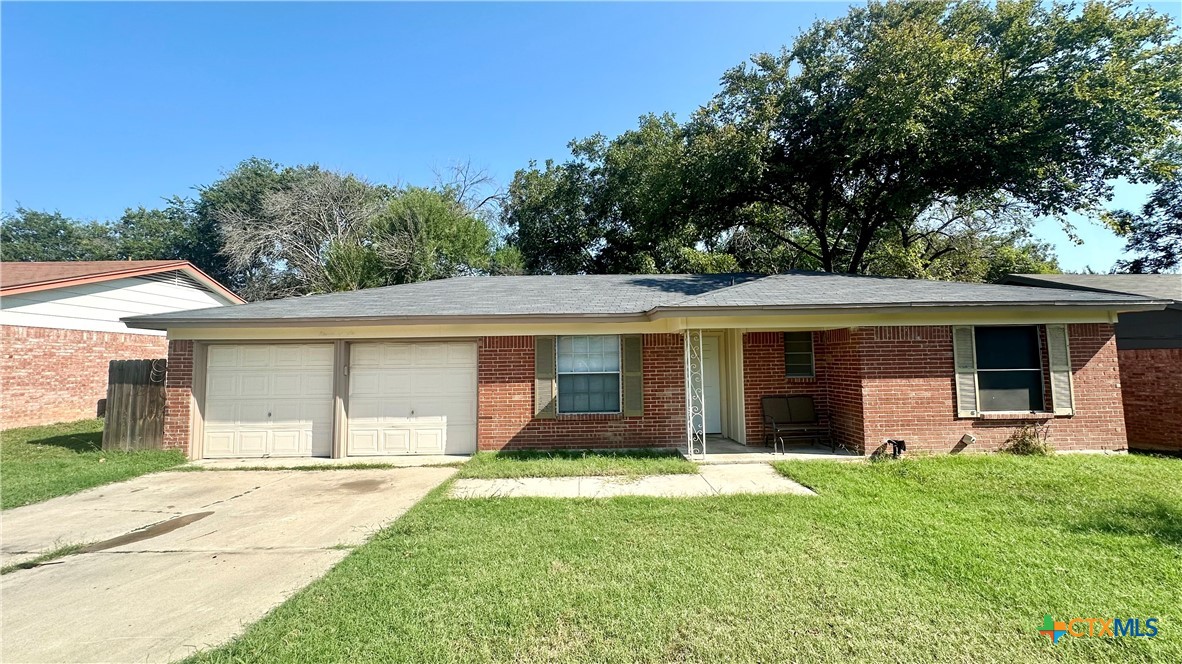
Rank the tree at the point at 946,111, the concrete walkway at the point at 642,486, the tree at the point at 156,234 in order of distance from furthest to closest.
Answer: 1. the tree at the point at 156,234
2. the tree at the point at 946,111
3. the concrete walkway at the point at 642,486

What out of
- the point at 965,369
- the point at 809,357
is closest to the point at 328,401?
the point at 809,357

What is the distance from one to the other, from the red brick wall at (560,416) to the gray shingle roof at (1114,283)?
27.6 feet

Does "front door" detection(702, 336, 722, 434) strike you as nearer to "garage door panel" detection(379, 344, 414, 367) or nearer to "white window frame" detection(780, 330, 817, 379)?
"white window frame" detection(780, 330, 817, 379)

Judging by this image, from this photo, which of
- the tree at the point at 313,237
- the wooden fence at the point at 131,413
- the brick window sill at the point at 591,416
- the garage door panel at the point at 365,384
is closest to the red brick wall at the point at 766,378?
the brick window sill at the point at 591,416

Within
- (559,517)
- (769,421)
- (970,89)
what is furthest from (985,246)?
(559,517)

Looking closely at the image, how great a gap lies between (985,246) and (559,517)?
22.6 m

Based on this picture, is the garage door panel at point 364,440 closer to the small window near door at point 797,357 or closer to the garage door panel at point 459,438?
the garage door panel at point 459,438

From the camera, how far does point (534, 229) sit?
22.7m

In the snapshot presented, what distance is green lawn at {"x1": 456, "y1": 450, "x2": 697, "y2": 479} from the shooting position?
23.1 ft

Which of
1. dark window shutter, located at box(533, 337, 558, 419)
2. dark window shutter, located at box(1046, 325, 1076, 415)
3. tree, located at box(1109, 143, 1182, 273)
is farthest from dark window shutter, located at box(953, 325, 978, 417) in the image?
tree, located at box(1109, 143, 1182, 273)

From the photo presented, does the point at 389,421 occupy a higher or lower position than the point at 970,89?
lower

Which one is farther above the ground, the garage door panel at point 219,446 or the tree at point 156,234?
the tree at point 156,234

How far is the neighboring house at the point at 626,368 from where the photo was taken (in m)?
7.94

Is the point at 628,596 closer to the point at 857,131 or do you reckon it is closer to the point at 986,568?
the point at 986,568
